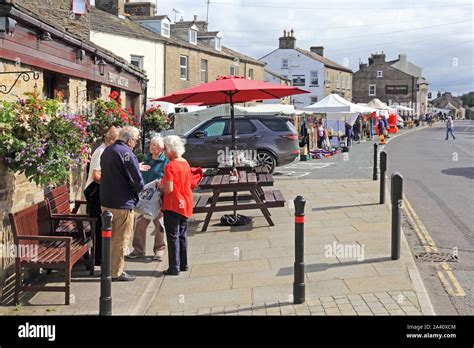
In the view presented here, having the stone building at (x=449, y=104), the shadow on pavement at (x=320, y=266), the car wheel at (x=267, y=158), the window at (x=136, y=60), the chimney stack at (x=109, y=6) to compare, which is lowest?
the shadow on pavement at (x=320, y=266)

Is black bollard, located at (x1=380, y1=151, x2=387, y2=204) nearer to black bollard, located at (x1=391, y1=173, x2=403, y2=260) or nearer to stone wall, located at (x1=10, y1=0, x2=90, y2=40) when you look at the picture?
black bollard, located at (x1=391, y1=173, x2=403, y2=260)

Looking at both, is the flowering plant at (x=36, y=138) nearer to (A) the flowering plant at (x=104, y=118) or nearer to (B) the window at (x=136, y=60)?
(A) the flowering plant at (x=104, y=118)

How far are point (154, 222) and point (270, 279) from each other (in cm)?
208

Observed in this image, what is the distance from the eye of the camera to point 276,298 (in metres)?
5.87

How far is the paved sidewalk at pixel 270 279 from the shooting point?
5625 mm

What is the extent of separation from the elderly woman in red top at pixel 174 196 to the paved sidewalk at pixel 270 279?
0.34 meters

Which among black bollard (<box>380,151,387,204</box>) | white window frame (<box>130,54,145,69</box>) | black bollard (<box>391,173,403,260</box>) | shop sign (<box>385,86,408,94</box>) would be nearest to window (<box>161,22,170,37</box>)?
white window frame (<box>130,54,145,69</box>)

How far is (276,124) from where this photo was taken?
640 inches

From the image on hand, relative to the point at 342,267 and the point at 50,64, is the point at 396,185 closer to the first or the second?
the point at 342,267

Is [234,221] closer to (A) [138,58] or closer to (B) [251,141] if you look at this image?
(B) [251,141]

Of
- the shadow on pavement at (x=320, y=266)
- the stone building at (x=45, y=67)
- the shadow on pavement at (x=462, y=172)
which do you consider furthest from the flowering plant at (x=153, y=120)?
the shadow on pavement at (x=320, y=266)

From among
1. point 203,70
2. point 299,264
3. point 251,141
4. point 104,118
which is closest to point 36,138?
point 299,264

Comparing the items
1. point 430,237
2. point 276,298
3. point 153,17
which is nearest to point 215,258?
point 276,298

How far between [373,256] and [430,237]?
2.02 metres
